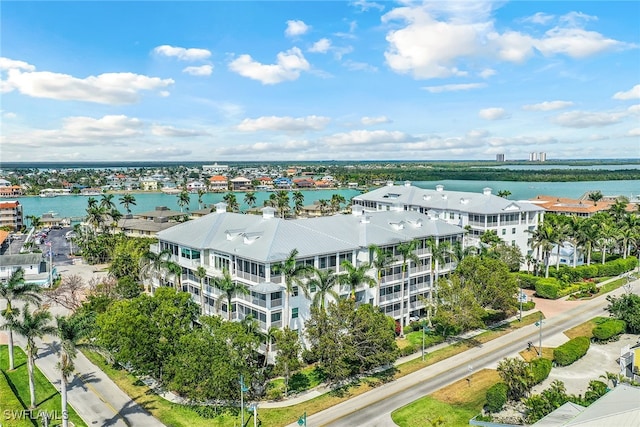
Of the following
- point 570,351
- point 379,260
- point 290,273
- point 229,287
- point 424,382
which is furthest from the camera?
point 379,260

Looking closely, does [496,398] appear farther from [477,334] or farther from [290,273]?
[290,273]

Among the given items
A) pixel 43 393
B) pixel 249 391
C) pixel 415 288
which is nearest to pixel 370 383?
pixel 249 391

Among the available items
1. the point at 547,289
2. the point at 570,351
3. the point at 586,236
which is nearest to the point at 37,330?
the point at 570,351

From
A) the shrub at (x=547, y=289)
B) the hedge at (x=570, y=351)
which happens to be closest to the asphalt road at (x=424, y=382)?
the hedge at (x=570, y=351)

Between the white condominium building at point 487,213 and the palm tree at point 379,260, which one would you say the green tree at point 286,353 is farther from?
the white condominium building at point 487,213

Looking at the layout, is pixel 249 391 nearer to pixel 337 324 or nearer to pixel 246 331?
pixel 246 331

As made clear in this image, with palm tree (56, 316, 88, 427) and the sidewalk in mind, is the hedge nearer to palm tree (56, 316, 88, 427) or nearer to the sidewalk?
the sidewalk

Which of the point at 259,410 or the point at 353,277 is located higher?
the point at 353,277
